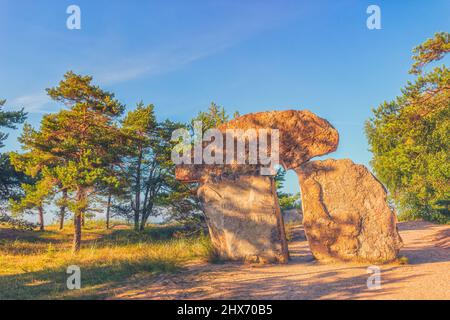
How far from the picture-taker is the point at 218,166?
10.1 m

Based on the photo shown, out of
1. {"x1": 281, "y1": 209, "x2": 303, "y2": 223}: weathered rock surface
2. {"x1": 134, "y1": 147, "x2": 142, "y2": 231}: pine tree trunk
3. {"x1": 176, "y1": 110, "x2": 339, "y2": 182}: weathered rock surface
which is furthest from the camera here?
{"x1": 281, "y1": 209, "x2": 303, "y2": 223}: weathered rock surface

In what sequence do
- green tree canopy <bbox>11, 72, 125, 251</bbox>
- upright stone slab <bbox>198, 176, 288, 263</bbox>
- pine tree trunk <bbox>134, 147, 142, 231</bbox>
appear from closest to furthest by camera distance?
upright stone slab <bbox>198, 176, 288, 263</bbox> → green tree canopy <bbox>11, 72, 125, 251</bbox> → pine tree trunk <bbox>134, 147, 142, 231</bbox>

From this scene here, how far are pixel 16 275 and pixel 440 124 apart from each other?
20.1 meters

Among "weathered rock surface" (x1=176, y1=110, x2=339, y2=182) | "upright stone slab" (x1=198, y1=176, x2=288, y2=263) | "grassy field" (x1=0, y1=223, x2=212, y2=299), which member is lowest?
"grassy field" (x1=0, y1=223, x2=212, y2=299)

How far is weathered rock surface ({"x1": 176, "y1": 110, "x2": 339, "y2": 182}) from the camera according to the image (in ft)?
32.4

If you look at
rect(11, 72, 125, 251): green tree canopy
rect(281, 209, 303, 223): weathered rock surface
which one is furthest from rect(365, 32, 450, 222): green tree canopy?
rect(11, 72, 125, 251): green tree canopy

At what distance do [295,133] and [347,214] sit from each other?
8.75 ft

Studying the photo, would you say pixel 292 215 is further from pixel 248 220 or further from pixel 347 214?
pixel 248 220

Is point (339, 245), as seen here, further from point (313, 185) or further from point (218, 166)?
point (218, 166)

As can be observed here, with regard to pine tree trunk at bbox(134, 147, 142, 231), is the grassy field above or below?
below

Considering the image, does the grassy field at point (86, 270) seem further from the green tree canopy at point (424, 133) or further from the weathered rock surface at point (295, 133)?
the green tree canopy at point (424, 133)

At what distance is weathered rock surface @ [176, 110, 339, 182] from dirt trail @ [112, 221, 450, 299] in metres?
2.87

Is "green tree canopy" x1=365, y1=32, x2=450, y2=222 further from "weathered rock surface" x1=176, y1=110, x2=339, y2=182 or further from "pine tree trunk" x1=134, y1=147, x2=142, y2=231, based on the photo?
"pine tree trunk" x1=134, y1=147, x2=142, y2=231

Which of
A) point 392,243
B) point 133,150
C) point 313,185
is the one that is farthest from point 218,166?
point 133,150
